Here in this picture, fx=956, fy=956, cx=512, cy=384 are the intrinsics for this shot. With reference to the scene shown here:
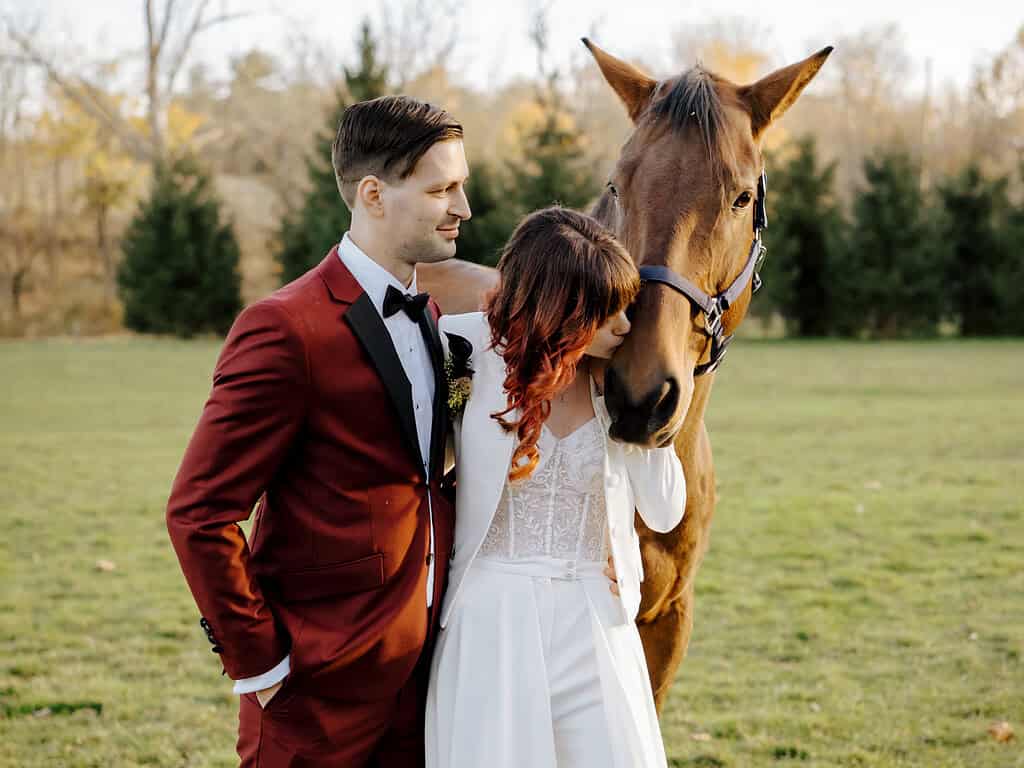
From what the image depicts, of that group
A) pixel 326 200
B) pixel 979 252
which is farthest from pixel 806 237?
pixel 326 200

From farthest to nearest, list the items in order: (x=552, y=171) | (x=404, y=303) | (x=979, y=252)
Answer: (x=552, y=171) < (x=979, y=252) < (x=404, y=303)

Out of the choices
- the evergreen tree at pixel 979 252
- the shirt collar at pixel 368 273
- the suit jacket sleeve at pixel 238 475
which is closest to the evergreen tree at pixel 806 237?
the evergreen tree at pixel 979 252

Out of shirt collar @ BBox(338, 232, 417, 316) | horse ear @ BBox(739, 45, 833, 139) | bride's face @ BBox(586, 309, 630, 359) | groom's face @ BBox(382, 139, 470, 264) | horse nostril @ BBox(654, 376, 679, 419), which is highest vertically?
horse ear @ BBox(739, 45, 833, 139)

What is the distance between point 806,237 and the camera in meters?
28.8

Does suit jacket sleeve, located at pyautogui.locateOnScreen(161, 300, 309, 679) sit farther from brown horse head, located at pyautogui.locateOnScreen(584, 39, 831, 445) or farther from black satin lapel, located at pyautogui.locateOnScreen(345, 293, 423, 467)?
brown horse head, located at pyautogui.locateOnScreen(584, 39, 831, 445)

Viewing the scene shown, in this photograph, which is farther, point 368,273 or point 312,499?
point 368,273

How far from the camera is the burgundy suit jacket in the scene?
6.48ft

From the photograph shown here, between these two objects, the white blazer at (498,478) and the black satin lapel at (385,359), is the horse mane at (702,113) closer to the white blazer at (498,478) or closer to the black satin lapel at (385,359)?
the white blazer at (498,478)

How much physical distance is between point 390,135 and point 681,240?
904mm

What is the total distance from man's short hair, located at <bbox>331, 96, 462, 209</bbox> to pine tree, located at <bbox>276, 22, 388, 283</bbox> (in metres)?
26.4

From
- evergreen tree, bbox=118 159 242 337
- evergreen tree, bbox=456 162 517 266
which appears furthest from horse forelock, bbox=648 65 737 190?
evergreen tree, bbox=118 159 242 337

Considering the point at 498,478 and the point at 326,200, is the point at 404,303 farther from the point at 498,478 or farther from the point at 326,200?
the point at 326,200

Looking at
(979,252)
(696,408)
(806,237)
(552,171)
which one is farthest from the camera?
(806,237)

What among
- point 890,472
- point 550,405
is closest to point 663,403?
point 550,405
